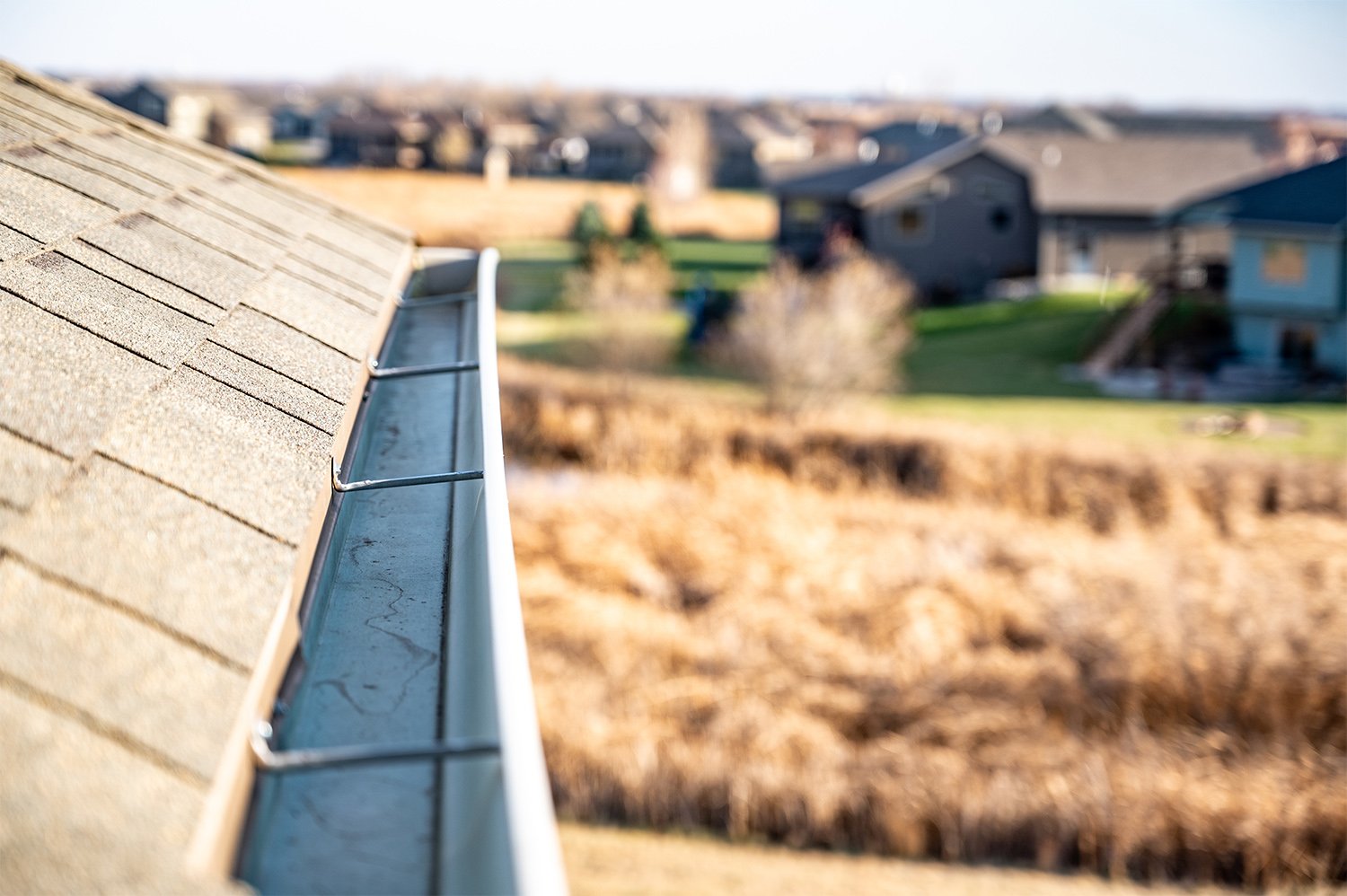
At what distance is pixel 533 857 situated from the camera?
1335 mm

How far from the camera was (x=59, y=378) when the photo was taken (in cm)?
209

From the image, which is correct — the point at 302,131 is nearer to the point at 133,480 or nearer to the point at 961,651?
the point at 961,651

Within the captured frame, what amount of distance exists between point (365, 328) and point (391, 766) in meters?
1.92

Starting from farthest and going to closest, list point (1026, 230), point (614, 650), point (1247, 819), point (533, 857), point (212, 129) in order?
point (1026, 230), point (212, 129), point (614, 650), point (1247, 819), point (533, 857)

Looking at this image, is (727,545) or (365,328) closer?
(365,328)

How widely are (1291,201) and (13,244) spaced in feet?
102

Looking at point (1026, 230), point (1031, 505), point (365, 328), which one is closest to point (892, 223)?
point (1026, 230)

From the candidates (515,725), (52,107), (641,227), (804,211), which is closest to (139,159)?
(52,107)

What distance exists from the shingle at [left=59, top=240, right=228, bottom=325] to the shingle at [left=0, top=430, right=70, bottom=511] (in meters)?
0.98

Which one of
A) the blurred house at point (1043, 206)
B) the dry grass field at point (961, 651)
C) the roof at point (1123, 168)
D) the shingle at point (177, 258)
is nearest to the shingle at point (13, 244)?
the shingle at point (177, 258)

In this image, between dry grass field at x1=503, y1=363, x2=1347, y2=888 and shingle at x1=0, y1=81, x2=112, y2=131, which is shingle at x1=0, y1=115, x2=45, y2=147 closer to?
shingle at x1=0, y1=81, x2=112, y2=131

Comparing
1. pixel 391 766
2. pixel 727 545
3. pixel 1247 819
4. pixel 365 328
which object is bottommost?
pixel 1247 819

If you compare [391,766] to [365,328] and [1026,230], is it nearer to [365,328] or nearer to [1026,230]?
[365,328]

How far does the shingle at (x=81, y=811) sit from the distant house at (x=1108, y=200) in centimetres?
3734
